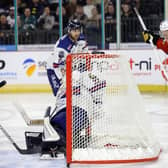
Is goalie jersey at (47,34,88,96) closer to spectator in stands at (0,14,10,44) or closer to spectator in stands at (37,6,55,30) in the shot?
spectator in stands at (0,14,10,44)

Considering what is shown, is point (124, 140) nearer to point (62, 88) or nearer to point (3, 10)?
point (62, 88)

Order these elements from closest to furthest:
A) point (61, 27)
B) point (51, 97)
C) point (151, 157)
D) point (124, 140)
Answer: point (151, 157) < point (124, 140) < point (51, 97) < point (61, 27)

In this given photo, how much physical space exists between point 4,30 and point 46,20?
65 centimetres

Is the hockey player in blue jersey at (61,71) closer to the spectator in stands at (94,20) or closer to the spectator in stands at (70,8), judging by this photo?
the spectator in stands at (94,20)

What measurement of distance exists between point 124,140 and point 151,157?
1.16 feet

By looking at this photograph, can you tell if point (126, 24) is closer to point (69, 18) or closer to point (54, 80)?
point (69, 18)

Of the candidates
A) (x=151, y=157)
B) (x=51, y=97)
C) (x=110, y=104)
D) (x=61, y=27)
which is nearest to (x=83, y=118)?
(x=110, y=104)

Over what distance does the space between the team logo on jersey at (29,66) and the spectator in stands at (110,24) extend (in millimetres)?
1142

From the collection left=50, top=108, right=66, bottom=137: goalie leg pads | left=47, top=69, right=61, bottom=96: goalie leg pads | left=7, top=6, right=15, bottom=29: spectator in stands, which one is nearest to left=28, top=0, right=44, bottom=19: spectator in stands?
left=7, top=6, right=15, bottom=29: spectator in stands

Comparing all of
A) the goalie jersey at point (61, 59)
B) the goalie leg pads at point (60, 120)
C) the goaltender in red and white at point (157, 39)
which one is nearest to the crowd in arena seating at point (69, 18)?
the goaltender in red and white at point (157, 39)

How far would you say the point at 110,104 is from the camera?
14.3ft

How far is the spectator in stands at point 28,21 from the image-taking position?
944cm

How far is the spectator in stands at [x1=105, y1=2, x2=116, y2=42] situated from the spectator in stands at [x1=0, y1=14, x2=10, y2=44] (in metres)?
1.49

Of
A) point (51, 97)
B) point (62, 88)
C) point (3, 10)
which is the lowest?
point (51, 97)
